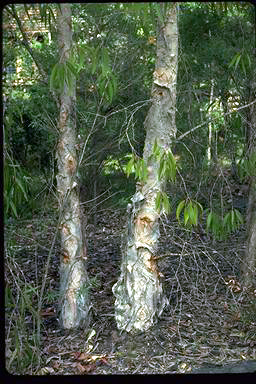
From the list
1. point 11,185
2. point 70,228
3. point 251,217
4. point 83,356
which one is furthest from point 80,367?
point 251,217

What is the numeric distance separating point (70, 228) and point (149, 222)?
1.91 ft

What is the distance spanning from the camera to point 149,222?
13.0 ft

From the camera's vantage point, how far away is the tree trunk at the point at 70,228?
400cm

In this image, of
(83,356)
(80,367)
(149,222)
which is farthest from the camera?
(149,222)

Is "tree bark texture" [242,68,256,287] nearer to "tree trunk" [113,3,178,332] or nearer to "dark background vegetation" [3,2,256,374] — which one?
"dark background vegetation" [3,2,256,374]

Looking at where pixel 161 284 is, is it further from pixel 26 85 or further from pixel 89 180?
pixel 26 85

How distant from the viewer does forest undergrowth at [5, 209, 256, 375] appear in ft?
11.6

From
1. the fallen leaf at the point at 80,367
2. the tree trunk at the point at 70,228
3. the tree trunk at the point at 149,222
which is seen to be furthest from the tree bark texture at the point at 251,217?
the fallen leaf at the point at 80,367

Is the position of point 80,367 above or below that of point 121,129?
below

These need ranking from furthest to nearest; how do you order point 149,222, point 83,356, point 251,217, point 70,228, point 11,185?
point 251,217, point 70,228, point 149,222, point 83,356, point 11,185

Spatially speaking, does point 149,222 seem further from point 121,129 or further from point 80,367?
point 80,367

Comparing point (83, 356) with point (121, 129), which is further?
point (121, 129)

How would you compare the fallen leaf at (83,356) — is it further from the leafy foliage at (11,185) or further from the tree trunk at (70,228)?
the leafy foliage at (11,185)
